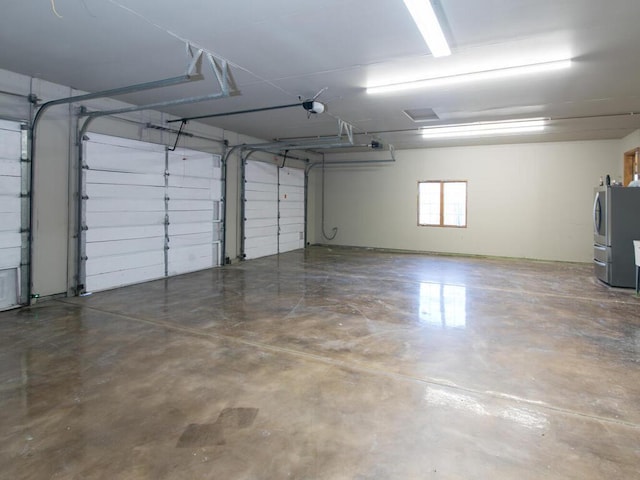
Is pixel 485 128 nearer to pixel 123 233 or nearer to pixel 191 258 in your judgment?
pixel 191 258

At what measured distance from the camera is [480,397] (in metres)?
2.65

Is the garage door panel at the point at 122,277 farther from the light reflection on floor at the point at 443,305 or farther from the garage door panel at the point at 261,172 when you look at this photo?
the light reflection on floor at the point at 443,305

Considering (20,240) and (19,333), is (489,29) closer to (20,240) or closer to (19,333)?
(19,333)

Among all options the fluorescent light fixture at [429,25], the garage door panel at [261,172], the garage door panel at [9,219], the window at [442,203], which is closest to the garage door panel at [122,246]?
the garage door panel at [9,219]

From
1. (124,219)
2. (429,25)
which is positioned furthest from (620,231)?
(124,219)

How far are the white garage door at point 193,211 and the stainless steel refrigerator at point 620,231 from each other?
702 centimetres

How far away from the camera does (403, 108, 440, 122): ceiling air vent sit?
6.39 meters

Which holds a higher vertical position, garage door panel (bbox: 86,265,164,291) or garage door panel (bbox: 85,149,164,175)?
garage door panel (bbox: 85,149,164,175)

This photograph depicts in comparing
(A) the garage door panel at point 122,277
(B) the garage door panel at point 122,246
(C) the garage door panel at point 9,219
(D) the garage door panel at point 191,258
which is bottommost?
(A) the garage door panel at point 122,277

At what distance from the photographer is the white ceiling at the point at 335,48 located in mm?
3113

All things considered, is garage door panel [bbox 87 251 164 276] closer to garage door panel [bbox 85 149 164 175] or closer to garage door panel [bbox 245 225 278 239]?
garage door panel [bbox 85 149 164 175]

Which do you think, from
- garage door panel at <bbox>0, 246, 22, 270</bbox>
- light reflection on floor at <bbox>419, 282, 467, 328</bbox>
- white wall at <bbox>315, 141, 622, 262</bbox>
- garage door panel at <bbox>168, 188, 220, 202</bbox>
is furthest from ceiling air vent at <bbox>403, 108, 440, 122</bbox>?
garage door panel at <bbox>0, 246, 22, 270</bbox>

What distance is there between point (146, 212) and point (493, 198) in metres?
7.96

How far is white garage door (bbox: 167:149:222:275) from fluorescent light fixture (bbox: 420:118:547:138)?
4.54 meters
